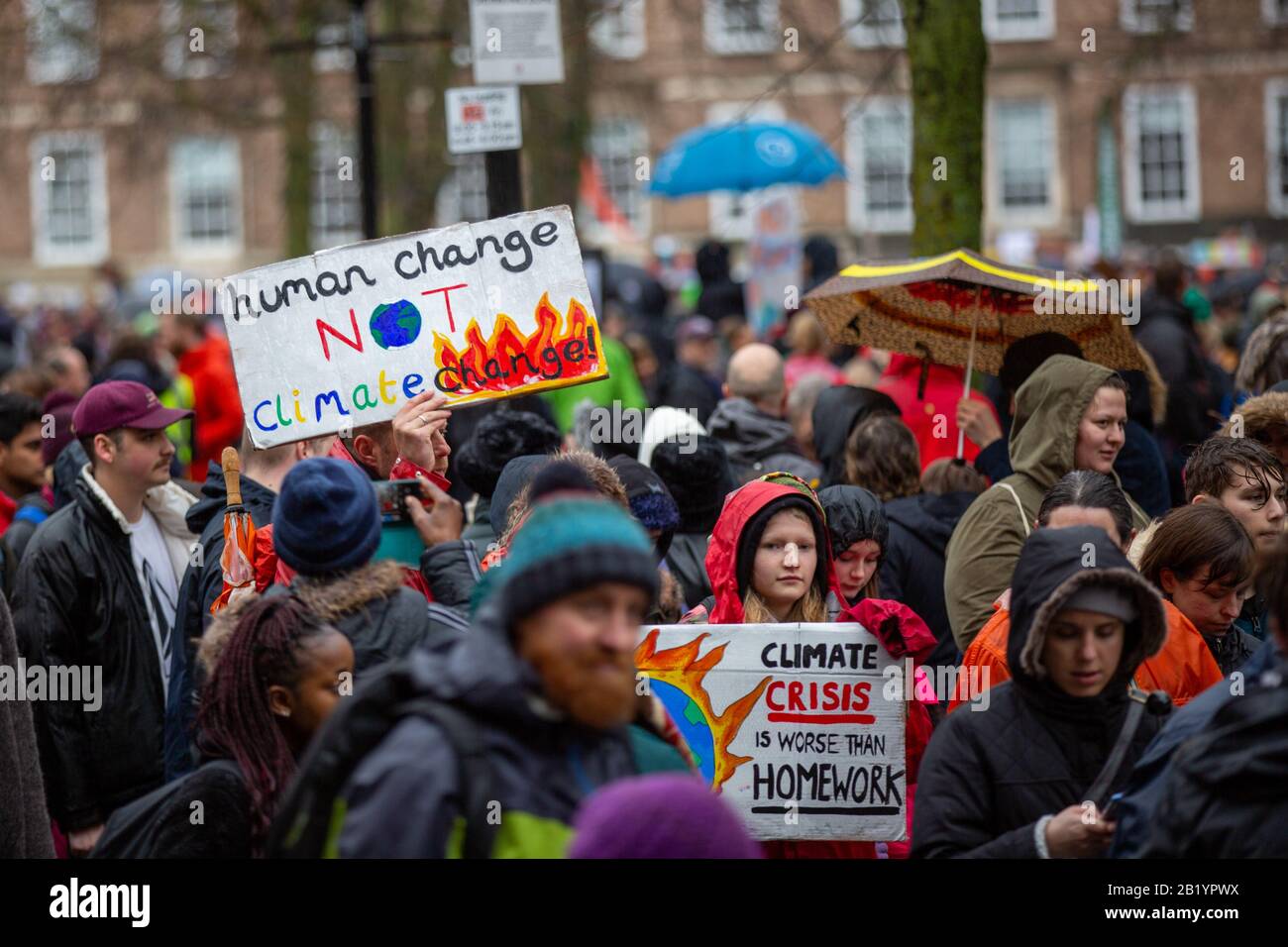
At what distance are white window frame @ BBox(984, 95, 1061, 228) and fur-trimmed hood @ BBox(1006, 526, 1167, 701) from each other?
37592mm

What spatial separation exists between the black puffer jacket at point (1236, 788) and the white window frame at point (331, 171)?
1172 cm

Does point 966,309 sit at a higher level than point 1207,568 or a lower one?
higher

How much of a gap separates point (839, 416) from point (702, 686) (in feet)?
9.06

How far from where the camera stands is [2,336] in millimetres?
17078

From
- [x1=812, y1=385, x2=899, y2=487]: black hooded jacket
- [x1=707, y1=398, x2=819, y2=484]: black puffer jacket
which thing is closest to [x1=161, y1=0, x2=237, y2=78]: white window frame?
[x1=707, y1=398, x2=819, y2=484]: black puffer jacket

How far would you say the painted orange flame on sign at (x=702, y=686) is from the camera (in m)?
4.86

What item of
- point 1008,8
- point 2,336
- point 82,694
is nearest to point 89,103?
point 2,336

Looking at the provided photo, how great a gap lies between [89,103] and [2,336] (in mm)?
4677

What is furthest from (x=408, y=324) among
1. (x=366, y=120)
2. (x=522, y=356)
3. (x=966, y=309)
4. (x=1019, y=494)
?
(x=366, y=120)

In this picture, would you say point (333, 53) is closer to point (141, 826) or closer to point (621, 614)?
point (141, 826)

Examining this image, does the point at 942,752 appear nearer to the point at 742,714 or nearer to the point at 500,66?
the point at 742,714

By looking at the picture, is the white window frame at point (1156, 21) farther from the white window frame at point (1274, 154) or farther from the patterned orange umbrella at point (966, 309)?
the white window frame at point (1274, 154)

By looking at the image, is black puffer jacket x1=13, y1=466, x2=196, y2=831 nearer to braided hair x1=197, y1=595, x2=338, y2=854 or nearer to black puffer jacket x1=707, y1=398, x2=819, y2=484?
braided hair x1=197, y1=595, x2=338, y2=854

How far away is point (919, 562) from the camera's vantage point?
20.2ft
